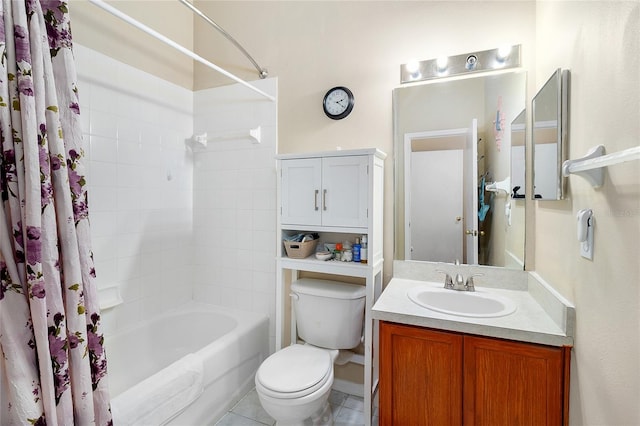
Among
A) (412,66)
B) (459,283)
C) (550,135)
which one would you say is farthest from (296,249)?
(550,135)

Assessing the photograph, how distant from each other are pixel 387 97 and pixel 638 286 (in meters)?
1.56

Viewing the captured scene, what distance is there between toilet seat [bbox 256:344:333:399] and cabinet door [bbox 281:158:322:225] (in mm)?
768

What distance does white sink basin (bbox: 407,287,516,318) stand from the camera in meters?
1.58

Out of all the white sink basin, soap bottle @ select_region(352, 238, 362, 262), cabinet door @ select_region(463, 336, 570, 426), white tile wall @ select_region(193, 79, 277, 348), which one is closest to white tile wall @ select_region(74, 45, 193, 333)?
white tile wall @ select_region(193, 79, 277, 348)

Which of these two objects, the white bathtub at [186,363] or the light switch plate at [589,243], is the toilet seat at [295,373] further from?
the light switch plate at [589,243]

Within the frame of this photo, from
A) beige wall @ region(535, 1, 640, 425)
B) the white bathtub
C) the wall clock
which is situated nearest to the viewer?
beige wall @ region(535, 1, 640, 425)

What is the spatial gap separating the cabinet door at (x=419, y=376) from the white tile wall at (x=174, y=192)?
1.14m

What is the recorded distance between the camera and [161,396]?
147cm

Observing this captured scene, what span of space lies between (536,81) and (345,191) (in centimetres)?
116

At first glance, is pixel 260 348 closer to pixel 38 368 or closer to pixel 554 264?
pixel 38 368

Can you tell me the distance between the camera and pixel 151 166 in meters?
2.26

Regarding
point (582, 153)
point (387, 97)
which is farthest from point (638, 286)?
point (387, 97)

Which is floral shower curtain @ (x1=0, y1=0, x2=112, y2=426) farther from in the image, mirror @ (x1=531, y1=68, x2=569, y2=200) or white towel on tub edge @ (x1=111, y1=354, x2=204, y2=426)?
mirror @ (x1=531, y1=68, x2=569, y2=200)

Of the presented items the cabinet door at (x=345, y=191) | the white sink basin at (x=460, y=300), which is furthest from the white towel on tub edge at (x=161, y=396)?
the white sink basin at (x=460, y=300)
